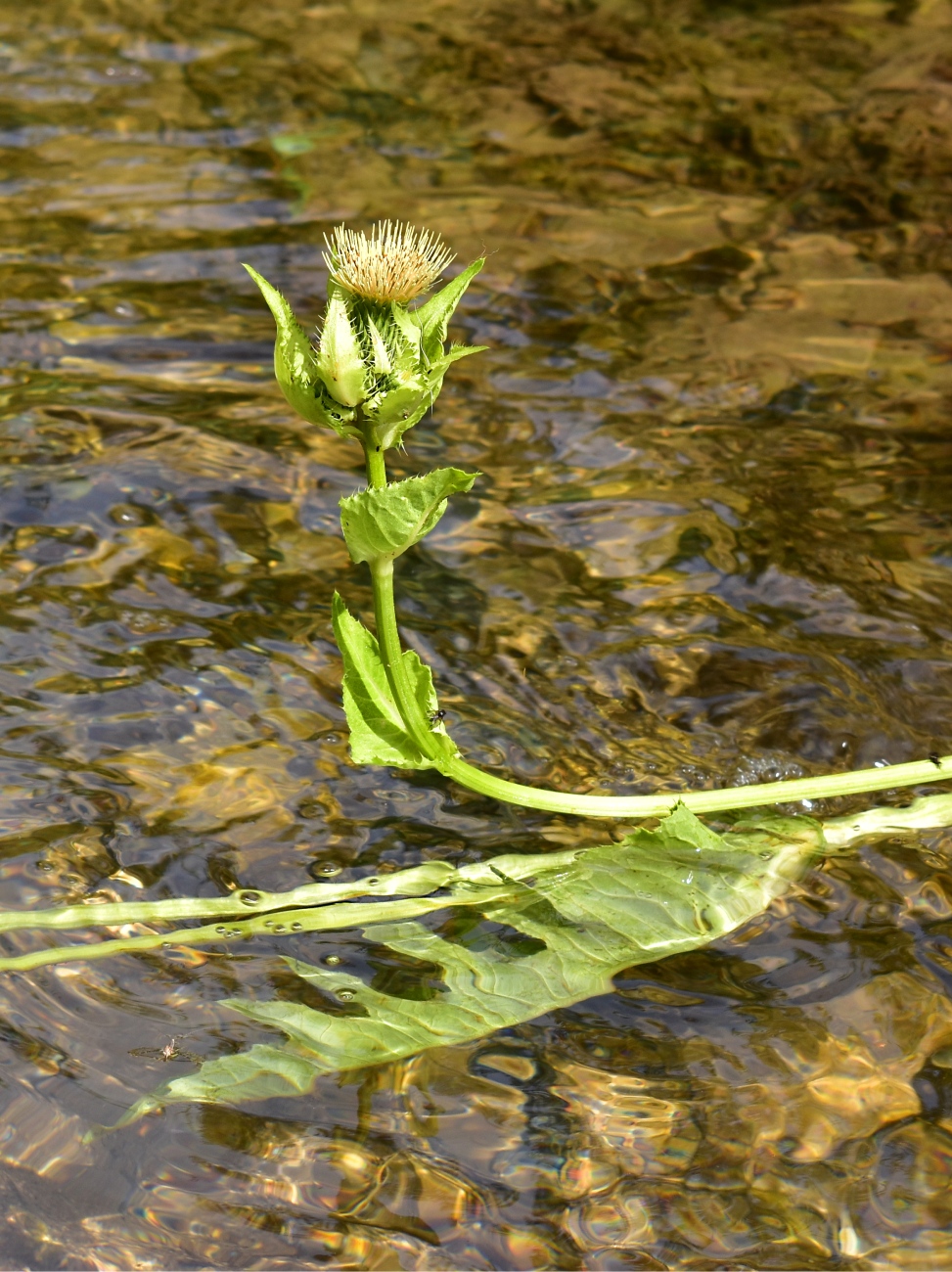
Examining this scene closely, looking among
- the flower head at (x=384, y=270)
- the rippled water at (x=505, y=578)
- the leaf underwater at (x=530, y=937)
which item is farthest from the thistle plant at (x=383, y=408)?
the rippled water at (x=505, y=578)

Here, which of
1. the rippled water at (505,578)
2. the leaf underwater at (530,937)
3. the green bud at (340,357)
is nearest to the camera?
the green bud at (340,357)

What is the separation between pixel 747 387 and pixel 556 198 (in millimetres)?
1144

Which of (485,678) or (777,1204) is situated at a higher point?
(485,678)

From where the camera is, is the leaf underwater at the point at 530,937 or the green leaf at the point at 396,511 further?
the leaf underwater at the point at 530,937

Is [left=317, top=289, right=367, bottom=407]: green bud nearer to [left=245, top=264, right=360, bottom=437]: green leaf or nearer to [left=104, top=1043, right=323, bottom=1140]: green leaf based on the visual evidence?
[left=245, top=264, right=360, bottom=437]: green leaf

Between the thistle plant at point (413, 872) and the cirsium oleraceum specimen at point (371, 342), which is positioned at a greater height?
the cirsium oleraceum specimen at point (371, 342)

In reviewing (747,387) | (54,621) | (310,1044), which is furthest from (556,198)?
(310,1044)

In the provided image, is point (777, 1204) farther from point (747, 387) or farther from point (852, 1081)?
point (747, 387)

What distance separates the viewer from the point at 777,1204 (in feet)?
5.89

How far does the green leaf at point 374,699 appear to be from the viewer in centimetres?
194

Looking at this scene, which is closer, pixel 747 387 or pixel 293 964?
pixel 293 964

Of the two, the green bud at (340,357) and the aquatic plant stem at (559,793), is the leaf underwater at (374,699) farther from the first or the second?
the green bud at (340,357)

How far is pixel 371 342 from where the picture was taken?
5.77 feet

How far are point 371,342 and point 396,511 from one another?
0.22 metres
